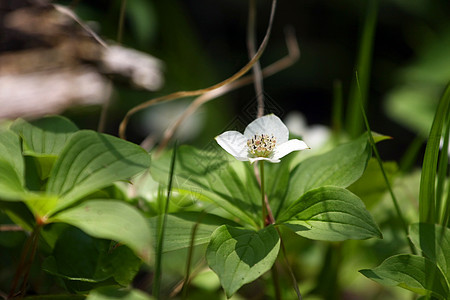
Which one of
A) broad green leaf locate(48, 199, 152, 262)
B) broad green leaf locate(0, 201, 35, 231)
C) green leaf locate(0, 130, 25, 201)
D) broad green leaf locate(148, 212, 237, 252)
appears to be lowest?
broad green leaf locate(0, 201, 35, 231)

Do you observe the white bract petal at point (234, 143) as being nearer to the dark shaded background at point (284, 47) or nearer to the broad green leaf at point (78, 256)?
the broad green leaf at point (78, 256)

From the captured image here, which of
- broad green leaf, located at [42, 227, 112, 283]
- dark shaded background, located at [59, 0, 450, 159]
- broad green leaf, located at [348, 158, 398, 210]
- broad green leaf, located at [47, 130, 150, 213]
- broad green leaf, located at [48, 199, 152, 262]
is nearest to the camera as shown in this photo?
broad green leaf, located at [48, 199, 152, 262]

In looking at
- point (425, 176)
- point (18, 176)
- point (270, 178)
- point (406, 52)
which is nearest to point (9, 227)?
point (18, 176)

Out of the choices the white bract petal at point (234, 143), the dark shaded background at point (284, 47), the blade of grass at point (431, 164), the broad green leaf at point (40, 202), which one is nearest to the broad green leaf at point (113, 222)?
the broad green leaf at point (40, 202)

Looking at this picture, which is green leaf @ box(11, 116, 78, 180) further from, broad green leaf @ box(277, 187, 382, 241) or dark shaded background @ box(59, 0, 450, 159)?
dark shaded background @ box(59, 0, 450, 159)

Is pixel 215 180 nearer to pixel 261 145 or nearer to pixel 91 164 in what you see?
pixel 261 145

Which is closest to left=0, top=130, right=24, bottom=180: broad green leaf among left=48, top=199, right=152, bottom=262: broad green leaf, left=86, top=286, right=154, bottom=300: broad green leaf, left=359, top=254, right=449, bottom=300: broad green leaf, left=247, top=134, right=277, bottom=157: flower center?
left=48, top=199, right=152, bottom=262: broad green leaf

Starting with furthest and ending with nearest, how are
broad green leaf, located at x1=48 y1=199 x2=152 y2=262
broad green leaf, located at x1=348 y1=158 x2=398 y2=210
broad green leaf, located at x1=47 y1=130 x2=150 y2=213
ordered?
1. broad green leaf, located at x1=348 y1=158 x2=398 y2=210
2. broad green leaf, located at x1=47 y1=130 x2=150 y2=213
3. broad green leaf, located at x1=48 y1=199 x2=152 y2=262
